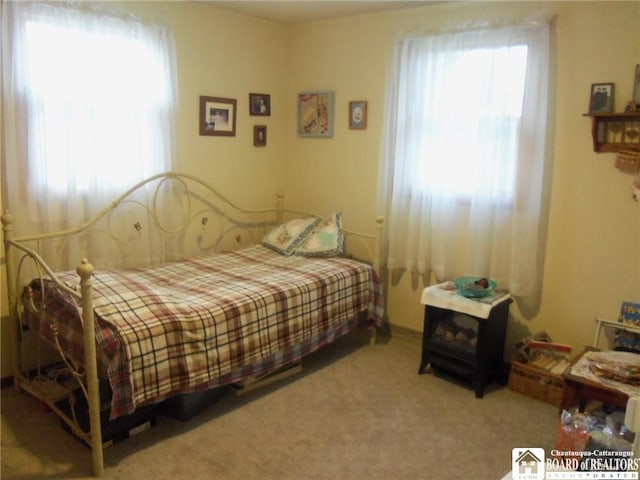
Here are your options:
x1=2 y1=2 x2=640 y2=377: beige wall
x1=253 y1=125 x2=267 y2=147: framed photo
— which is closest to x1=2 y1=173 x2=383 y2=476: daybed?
x1=2 y1=2 x2=640 y2=377: beige wall

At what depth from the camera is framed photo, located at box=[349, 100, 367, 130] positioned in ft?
12.3

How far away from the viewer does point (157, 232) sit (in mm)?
3318

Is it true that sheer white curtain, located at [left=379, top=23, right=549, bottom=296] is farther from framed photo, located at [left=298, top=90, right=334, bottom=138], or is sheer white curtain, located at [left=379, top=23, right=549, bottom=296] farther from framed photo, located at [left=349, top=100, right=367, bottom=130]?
framed photo, located at [left=298, top=90, right=334, bottom=138]

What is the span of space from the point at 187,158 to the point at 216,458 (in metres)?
2.00

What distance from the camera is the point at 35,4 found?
105 inches

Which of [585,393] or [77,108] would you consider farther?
[77,108]

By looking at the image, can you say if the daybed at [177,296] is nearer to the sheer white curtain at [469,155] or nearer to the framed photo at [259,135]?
the sheer white curtain at [469,155]

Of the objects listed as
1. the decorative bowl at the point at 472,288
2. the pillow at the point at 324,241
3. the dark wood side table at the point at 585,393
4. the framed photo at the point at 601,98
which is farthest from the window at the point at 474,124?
the dark wood side table at the point at 585,393

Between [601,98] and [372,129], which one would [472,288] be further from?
[372,129]

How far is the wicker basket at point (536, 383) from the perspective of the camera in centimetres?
280

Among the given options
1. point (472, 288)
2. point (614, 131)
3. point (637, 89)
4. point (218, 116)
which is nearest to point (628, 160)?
point (614, 131)

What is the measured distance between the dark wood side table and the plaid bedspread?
1315mm

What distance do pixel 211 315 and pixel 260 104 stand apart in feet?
6.67

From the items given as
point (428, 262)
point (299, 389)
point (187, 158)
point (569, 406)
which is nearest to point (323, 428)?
point (299, 389)
